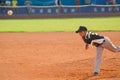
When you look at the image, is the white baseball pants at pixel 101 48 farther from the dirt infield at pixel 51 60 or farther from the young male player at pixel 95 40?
the dirt infield at pixel 51 60

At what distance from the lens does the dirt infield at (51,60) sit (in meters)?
10.3

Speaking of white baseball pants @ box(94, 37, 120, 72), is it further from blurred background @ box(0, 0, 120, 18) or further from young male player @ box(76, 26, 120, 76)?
blurred background @ box(0, 0, 120, 18)

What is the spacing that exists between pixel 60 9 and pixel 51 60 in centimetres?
2148

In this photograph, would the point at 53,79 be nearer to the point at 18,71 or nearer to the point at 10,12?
the point at 18,71

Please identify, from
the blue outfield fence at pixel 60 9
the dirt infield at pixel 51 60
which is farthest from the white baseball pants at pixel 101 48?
the blue outfield fence at pixel 60 9

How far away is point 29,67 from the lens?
1145cm

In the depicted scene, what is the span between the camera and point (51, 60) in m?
12.8

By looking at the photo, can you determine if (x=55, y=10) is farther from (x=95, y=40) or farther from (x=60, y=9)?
(x=95, y=40)

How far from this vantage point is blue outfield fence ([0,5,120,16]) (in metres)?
33.4

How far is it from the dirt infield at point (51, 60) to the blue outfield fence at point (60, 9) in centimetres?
1483

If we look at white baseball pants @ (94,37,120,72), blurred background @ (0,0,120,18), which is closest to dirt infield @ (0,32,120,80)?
white baseball pants @ (94,37,120,72)

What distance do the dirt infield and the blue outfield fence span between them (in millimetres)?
14827

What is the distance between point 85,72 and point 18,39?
8.65m

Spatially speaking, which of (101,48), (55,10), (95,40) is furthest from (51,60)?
(55,10)
